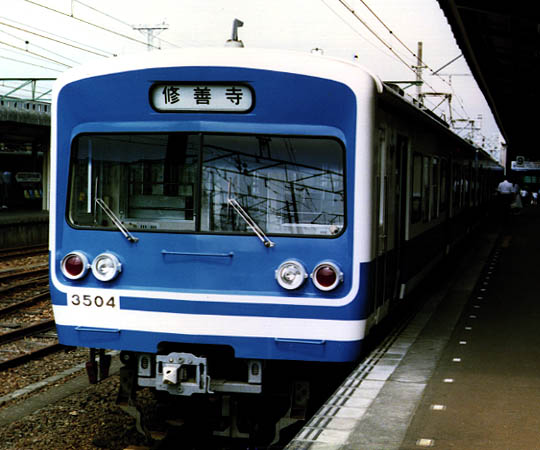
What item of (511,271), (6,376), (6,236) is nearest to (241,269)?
(6,376)

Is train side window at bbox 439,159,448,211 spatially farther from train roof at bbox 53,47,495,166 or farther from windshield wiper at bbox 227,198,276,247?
windshield wiper at bbox 227,198,276,247

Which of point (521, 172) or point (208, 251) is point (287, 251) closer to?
point (208, 251)

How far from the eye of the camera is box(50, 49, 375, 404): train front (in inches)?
213

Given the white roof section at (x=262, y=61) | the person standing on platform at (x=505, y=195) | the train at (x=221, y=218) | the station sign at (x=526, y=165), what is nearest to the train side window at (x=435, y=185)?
the train at (x=221, y=218)

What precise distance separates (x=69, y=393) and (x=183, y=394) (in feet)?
8.69

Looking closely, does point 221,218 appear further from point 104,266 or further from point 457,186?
point 457,186

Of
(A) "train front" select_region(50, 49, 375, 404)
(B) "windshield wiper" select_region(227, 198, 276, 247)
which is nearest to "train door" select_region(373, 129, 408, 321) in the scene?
(A) "train front" select_region(50, 49, 375, 404)

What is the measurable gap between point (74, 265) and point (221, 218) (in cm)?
108

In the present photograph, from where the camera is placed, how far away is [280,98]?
18.0 feet

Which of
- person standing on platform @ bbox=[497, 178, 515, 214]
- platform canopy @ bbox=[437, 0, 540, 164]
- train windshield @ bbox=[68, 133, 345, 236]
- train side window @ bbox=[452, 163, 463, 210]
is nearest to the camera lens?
train windshield @ bbox=[68, 133, 345, 236]

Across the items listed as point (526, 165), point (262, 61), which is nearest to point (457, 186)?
point (262, 61)

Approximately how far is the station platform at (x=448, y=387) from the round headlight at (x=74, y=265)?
185 cm

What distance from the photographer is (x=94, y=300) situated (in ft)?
18.5

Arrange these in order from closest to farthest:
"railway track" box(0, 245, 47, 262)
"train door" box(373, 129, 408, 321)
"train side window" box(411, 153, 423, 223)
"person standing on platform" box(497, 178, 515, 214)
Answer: "train door" box(373, 129, 408, 321), "train side window" box(411, 153, 423, 223), "railway track" box(0, 245, 47, 262), "person standing on platform" box(497, 178, 515, 214)
